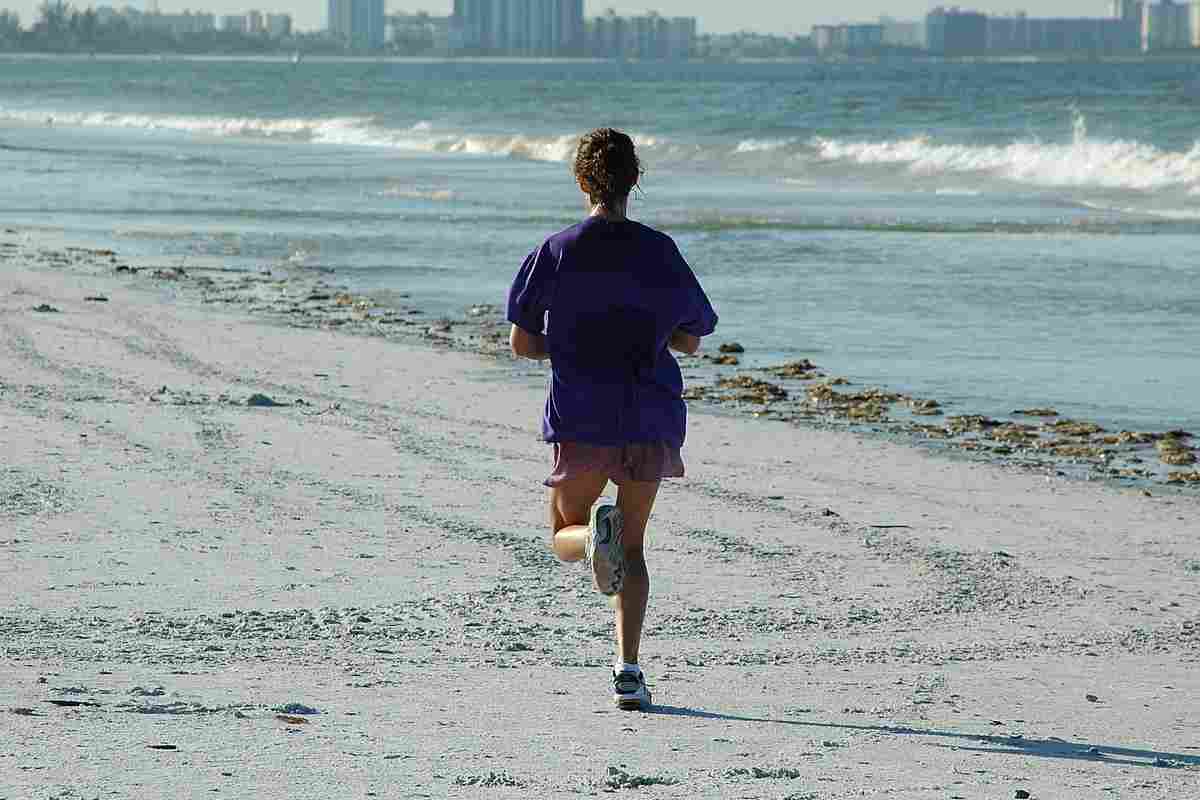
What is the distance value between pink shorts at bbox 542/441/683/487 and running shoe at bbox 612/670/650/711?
0.51m

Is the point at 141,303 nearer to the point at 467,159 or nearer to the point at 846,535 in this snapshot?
the point at 846,535

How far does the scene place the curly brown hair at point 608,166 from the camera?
4887mm

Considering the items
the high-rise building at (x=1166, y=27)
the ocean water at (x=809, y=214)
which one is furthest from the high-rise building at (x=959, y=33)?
the ocean water at (x=809, y=214)

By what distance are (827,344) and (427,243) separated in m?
8.11

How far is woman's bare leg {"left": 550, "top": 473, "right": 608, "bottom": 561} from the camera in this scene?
197 inches

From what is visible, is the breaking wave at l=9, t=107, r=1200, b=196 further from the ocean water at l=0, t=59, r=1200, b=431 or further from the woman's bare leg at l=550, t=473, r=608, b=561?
the woman's bare leg at l=550, t=473, r=608, b=561

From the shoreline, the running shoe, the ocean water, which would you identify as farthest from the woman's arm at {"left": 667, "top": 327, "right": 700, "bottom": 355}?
the ocean water

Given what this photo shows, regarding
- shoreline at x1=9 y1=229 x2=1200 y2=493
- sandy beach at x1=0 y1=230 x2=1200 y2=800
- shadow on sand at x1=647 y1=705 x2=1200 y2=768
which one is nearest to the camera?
sandy beach at x1=0 y1=230 x2=1200 y2=800

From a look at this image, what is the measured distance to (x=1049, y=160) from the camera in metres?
37.1

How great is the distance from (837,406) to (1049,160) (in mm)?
28126

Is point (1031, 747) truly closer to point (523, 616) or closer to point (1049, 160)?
point (523, 616)

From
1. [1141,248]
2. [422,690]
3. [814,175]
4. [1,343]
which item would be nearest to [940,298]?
[1141,248]

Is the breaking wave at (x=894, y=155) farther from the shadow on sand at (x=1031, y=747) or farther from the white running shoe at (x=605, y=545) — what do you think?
the white running shoe at (x=605, y=545)

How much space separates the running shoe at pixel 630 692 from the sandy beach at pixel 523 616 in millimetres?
37
